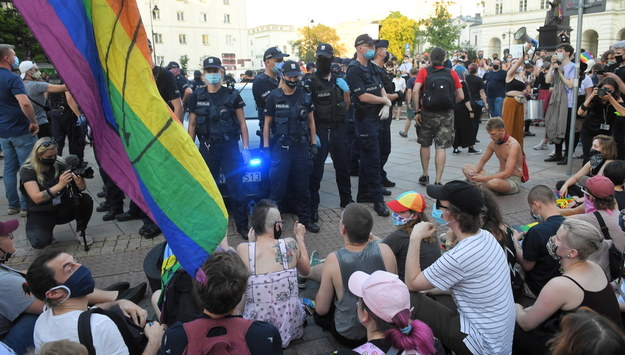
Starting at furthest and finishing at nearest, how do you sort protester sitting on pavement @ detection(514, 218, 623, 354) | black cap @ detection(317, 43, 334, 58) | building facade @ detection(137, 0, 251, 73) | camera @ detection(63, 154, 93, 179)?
building facade @ detection(137, 0, 251, 73)
black cap @ detection(317, 43, 334, 58)
camera @ detection(63, 154, 93, 179)
protester sitting on pavement @ detection(514, 218, 623, 354)

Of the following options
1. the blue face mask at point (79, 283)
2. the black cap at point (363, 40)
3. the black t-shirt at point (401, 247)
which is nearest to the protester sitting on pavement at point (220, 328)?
the blue face mask at point (79, 283)

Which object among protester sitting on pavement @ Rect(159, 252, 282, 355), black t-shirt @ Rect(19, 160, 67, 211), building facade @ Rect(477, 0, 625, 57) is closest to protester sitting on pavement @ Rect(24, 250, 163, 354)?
protester sitting on pavement @ Rect(159, 252, 282, 355)

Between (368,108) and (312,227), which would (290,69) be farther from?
(312,227)

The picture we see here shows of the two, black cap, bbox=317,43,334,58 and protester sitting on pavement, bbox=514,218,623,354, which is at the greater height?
black cap, bbox=317,43,334,58

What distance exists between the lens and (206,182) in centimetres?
258

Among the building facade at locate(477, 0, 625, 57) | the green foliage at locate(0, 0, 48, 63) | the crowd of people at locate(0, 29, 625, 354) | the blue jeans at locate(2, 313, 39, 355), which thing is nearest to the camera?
the crowd of people at locate(0, 29, 625, 354)

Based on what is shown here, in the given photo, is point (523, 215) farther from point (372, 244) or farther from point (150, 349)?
point (150, 349)

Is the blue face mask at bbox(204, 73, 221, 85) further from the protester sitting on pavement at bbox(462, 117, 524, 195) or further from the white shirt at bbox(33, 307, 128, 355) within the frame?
the protester sitting on pavement at bbox(462, 117, 524, 195)

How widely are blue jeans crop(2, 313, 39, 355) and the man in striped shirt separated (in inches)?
103

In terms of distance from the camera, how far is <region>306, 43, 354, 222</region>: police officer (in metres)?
6.69

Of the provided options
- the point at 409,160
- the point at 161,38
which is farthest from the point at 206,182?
the point at 161,38

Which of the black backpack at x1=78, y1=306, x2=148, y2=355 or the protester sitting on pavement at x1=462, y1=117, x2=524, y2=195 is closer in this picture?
the black backpack at x1=78, y1=306, x2=148, y2=355

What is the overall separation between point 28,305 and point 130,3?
2.24m

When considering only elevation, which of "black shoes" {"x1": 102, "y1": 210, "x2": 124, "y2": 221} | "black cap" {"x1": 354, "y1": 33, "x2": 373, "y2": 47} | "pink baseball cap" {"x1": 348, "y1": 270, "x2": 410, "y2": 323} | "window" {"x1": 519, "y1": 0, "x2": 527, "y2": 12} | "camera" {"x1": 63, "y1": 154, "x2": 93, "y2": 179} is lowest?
"black shoes" {"x1": 102, "y1": 210, "x2": 124, "y2": 221}
